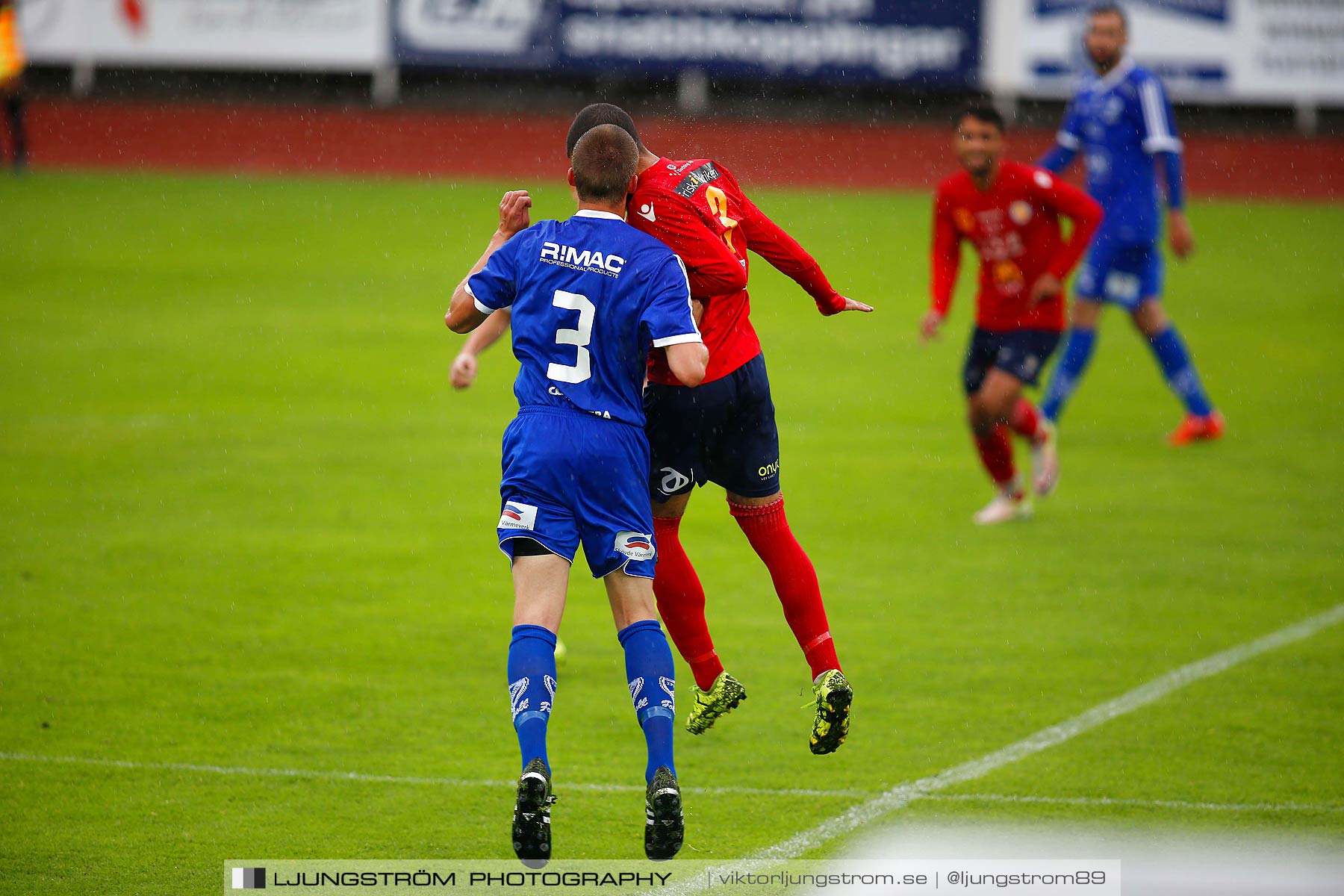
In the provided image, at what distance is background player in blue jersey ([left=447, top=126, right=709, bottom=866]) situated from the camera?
4762 millimetres

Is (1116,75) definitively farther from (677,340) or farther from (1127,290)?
(677,340)

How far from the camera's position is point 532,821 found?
4246 millimetres

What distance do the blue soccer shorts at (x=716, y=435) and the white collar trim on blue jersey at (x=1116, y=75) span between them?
23.1 ft

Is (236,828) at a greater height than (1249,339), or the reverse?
(236,828)

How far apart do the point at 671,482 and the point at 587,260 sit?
3.59ft

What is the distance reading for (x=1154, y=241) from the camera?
11.6 m

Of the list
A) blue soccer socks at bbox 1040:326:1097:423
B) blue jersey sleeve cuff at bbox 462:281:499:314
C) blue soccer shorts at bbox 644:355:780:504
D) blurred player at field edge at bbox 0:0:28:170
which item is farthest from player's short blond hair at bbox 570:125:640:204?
blurred player at field edge at bbox 0:0:28:170

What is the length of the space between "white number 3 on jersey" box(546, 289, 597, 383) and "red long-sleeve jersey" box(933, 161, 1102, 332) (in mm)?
4700

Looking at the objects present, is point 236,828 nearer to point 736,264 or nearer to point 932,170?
point 736,264

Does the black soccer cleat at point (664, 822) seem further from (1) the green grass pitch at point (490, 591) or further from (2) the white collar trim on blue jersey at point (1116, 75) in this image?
(2) the white collar trim on blue jersey at point (1116, 75)

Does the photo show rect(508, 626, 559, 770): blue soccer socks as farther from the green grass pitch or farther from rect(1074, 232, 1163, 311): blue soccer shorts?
rect(1074, 232, 1163, 311): blue soccer shorts

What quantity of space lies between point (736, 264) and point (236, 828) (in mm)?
2505

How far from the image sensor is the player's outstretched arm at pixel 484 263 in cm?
488

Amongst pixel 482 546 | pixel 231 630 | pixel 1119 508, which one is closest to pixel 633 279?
pixel 231 630
